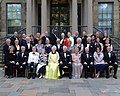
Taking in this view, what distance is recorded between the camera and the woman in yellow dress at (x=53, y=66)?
Result: 14.2 metres

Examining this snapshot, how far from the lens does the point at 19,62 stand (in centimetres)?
1470

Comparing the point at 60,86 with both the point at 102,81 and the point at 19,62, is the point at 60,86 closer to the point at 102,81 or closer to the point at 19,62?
the point at 102,81

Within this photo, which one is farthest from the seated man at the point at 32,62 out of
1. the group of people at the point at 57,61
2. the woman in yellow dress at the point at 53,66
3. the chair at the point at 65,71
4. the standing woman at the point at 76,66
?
the standing woman at the point at 76,66

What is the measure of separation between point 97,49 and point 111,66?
98 centimetres

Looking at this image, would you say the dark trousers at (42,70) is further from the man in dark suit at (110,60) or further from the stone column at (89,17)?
the stone column at (89,17)

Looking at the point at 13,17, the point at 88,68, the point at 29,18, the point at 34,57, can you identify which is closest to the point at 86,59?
the point at 88,68

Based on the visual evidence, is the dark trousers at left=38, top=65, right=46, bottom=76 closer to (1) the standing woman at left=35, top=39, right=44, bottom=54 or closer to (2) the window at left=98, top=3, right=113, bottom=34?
Result: (1) the standing woman at left=35, top=39, right=44, bottom=54

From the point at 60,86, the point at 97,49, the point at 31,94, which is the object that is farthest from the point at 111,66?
the point at 31,94

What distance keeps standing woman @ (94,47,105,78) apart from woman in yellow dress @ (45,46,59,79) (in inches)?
68.7

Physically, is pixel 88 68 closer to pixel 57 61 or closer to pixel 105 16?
pixel 57 61

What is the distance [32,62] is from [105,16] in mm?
10301

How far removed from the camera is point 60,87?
38.4ft

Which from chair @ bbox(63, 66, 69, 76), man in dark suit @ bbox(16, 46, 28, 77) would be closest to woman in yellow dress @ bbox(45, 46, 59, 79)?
chair @ bbox(63, 66, 69, 76)

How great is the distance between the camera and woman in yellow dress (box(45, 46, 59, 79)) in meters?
14.2
